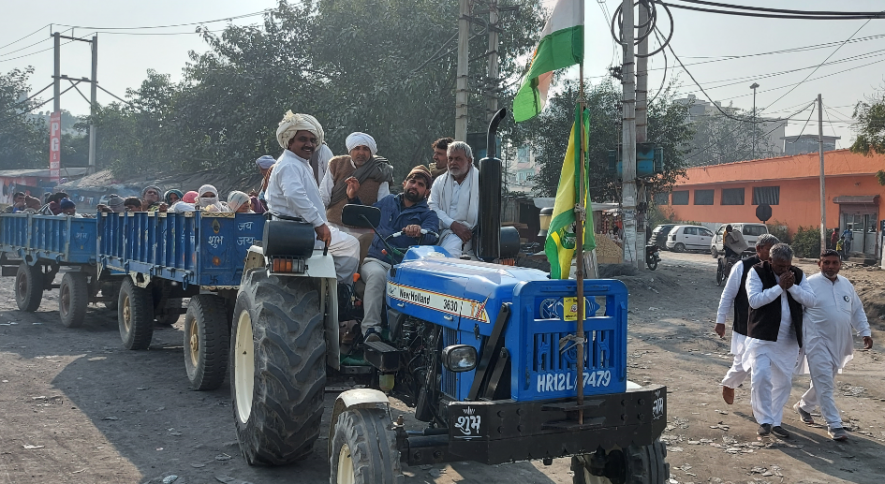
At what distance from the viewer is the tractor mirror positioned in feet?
15.7

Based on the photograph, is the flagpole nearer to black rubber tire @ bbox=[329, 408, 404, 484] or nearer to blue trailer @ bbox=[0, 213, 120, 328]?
black rubber tire @ bbox=[329, 408, 404, 484]

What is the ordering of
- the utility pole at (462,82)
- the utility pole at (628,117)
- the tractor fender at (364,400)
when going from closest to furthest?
the tractor fender at (364,400) → the utility pole at (462,82) → the utility pole at (628,117)

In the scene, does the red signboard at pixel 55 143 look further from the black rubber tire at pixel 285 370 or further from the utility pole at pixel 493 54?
the black rubber tire at pixel 285 370

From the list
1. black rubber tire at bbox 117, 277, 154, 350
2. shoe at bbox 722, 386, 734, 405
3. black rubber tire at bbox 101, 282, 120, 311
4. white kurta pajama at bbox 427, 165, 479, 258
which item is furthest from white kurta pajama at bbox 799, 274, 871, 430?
black rubber tire at bbox 101, 282, 120, 311

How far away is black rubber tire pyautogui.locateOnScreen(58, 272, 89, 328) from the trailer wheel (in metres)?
9.43

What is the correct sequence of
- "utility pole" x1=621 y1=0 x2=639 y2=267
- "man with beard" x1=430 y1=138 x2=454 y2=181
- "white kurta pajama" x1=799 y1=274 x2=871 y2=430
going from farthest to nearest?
1. "utility pole" x1=621 y1=0 x2=639 y2=267
2. "man with beard" x1=430 y1=138 x2=454 y2=181
3. "white kurta pajama" x1=799 y1=274 x2=871 y2=430

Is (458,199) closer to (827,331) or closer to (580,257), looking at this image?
(580,257)

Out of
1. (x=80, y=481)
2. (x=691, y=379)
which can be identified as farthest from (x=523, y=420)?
(x=691, y=379)

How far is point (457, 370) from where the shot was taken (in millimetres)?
3852

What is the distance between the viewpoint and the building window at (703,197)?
4506cm

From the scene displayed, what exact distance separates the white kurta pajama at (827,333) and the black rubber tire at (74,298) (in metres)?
9.76

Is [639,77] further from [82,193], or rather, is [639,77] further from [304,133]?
[82,193]

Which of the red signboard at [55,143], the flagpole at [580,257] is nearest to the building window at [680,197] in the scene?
the red signboard at [55,143]

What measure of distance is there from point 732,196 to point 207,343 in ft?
132
